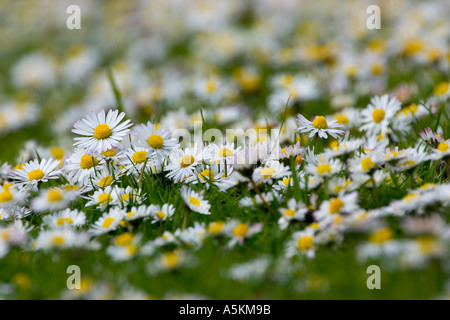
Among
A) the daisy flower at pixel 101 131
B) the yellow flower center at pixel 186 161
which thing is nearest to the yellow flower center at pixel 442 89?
the yellow flower center at pixel 186 161

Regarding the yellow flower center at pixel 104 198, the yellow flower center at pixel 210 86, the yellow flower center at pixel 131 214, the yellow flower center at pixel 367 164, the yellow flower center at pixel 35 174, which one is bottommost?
the yellow flower center at pixel 131 214

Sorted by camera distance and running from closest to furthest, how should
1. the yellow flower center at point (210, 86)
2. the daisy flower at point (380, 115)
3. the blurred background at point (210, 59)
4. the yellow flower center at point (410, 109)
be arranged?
the daisy flower at point (380, 115) → the yellow flower center at point (410, 109) → the blurred background at point (210, 59) → the yellow flower center at point (210, 86)

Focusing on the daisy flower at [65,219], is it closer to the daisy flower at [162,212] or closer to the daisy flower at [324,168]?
the daisy flower at [162,212]

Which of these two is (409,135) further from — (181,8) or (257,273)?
(181,8)

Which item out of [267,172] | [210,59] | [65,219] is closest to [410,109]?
[267,172]

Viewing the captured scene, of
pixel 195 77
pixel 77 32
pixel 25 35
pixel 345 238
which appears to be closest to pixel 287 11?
pixel 195 77

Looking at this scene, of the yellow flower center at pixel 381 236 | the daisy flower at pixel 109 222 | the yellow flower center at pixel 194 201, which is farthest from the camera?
the yellow flower center at pixel 194 201

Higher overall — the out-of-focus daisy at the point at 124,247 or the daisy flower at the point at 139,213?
the daisy flower at the point at 139,213

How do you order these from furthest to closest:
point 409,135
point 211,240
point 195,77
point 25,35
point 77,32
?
1. point 25,35
2. point 77,32
3. point 195,77
4. point 409,135
5. point 211,240

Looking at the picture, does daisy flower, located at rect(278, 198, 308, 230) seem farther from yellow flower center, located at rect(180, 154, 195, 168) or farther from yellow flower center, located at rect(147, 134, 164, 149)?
yellow flower center, located at rect(147, 134, 164, 149)
